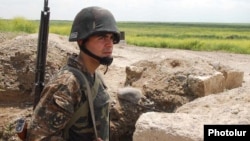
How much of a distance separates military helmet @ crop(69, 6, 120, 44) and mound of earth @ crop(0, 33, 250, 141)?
4.60 metres

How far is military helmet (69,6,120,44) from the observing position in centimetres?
227

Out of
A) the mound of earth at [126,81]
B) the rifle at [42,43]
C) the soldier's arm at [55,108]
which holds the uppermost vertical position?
the rifle at [42,43]

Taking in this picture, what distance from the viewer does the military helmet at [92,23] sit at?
227 cm

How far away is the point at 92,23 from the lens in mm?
2285

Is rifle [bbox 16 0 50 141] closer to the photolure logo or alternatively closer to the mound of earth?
the photolure logo

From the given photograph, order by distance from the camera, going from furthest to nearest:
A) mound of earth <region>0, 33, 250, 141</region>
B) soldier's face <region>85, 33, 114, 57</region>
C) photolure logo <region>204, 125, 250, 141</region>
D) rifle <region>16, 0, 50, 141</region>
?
mound of earth <region>0, 33, 250, 141</region> < photolure logo <region>204, 125, 250, 141</region> < rifle <region>16, 0, 50, 141</region> < soldier's face <region>85, 33, 114, 57</region>

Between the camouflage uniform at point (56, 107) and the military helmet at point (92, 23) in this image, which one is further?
the military helmet at point (92, 23)

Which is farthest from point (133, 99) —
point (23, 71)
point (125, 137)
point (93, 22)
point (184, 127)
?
point (93, 22)

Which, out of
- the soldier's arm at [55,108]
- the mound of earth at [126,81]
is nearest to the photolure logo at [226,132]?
the soldier's arm at [55,108]

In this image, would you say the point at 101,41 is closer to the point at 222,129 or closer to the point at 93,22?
the point at 93,22

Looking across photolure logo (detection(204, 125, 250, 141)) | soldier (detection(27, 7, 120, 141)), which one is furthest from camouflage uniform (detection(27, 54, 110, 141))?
photolure logo (detection(204, 125, 250, 141))

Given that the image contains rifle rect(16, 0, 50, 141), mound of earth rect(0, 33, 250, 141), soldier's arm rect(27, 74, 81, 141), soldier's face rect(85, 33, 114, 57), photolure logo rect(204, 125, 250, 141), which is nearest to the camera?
soldier's arm rect(27, 74, 81, 141)

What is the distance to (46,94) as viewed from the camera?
2082mm

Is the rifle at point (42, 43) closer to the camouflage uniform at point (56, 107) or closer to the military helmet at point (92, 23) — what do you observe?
the military helmet at point (92, 23)
